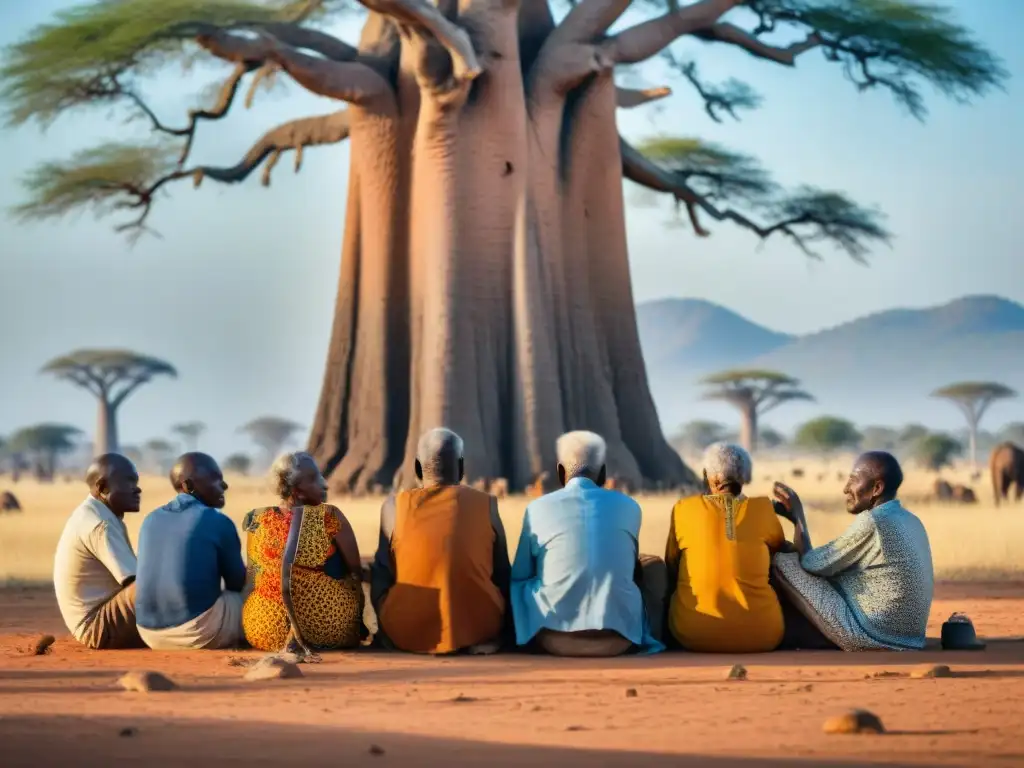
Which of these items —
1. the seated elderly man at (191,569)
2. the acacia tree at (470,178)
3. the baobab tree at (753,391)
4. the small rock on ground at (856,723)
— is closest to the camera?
the small rock on ground at (856,723)

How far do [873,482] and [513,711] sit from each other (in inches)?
88.1

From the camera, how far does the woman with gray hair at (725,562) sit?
720 cm

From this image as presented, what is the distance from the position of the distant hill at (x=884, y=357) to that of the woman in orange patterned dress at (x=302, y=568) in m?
134

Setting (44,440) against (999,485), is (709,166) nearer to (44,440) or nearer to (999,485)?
(999,485)

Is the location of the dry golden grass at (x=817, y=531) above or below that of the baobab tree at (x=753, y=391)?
below

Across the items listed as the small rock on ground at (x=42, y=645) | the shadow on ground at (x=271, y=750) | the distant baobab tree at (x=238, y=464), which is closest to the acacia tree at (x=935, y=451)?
the distant baobab tree at (x=238, y=464)

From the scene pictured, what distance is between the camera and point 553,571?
720 cm

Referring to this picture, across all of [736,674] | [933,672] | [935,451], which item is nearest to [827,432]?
[935,451]

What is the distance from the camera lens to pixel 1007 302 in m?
150

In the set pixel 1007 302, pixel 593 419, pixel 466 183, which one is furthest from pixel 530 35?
pixel 1007 302

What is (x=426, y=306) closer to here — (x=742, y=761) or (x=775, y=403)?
(x=742, y=761)

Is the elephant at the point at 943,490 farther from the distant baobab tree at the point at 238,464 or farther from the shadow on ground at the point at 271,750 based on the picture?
the distant baobab tree at the point at 238,464

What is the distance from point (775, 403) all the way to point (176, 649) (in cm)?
4349

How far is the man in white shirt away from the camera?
7.59m
